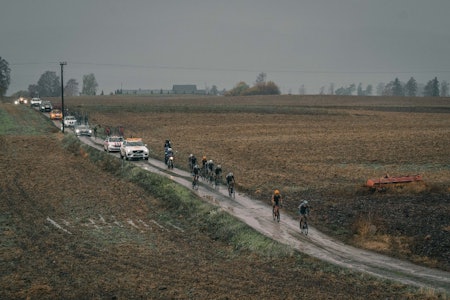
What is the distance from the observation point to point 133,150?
4406 cm

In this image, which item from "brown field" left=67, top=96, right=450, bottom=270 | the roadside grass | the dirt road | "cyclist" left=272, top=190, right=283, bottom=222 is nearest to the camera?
the dirt road

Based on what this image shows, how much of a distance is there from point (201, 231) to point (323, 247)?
6.31 metres

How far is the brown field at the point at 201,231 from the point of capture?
1748 cm

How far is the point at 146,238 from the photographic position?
23578mm

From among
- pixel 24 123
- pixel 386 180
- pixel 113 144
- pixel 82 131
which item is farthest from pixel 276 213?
pixel 24 123

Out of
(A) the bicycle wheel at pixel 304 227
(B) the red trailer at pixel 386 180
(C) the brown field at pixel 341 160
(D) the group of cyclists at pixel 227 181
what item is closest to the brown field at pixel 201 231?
(C) the brown field at pixel 341 160

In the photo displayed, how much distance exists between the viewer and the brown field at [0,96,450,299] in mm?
17484

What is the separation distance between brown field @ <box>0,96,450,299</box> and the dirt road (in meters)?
0.86

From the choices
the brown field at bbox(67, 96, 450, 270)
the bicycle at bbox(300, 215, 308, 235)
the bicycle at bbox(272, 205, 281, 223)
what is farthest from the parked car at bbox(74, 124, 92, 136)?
the bicycle at bbox(300, 215, 308, 235)

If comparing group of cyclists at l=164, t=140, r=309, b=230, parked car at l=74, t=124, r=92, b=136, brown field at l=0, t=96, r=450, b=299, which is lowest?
brown field at l=0, t=96, r=450, b=299

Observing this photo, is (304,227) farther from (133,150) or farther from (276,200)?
(133,150)

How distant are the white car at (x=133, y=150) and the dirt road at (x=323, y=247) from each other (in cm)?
1359

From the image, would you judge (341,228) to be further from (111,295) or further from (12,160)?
(12,160)

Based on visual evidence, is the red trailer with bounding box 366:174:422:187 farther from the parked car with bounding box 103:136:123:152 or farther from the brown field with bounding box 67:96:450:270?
the parked car with bounding box 103:136:123:152
